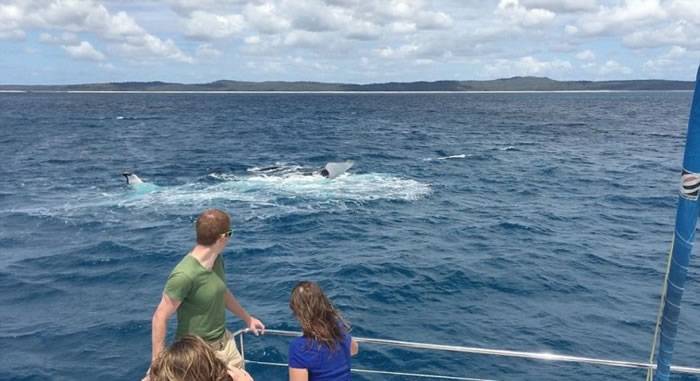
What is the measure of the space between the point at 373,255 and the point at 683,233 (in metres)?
18.4

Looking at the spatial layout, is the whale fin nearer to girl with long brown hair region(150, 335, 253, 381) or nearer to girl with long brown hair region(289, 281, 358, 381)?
girl with long brown hair region(289, 281, 358, 381)

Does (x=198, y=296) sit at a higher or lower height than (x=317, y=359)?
higher

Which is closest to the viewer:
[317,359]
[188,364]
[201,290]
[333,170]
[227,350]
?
[188,364]

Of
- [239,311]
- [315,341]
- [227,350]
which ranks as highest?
[315,341]

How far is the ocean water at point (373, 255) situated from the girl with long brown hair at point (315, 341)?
8314mm

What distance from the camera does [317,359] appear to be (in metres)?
4.59

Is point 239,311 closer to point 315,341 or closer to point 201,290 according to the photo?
point 201,290

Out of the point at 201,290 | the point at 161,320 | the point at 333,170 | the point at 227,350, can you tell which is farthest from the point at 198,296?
the point at 333,170

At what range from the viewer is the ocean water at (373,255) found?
1459 centimetres

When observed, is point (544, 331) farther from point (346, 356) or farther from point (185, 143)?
point (185, 143)

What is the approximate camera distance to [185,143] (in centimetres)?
6512

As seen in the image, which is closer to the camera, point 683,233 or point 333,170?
point 683,233

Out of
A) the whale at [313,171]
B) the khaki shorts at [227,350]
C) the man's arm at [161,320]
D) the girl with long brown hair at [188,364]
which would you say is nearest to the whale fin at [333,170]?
the whale at [313,171]

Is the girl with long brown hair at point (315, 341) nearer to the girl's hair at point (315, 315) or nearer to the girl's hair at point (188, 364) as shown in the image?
the girl's hair at point (315, 315)
